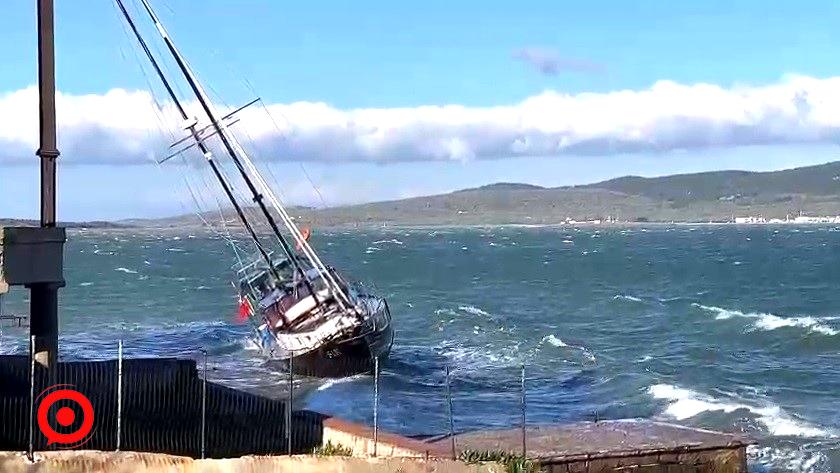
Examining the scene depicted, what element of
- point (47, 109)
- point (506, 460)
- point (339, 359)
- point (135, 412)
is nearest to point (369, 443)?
point (506, 460)

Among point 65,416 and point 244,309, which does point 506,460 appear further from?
point 244,309

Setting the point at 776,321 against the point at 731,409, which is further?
the point at 776,321

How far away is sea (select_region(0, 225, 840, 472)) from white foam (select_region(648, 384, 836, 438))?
74mm

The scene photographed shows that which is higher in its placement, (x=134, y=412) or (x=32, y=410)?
(x=32, y=410)

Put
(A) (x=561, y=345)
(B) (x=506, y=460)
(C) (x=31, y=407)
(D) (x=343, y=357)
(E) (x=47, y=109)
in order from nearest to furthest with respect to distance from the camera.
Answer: (C) (x=31, y=407) < (B) (x=506, y=460) < (E) (x=47, y=109) < (D) (x=343, y=357) < (A) (x=561, y=345)

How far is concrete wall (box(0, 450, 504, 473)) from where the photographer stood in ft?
62.8

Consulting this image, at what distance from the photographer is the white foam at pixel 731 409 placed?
107 feet

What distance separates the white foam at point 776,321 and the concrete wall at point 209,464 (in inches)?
1577

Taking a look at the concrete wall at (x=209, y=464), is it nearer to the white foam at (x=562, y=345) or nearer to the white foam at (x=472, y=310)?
the white foam at (x=562, y=345)

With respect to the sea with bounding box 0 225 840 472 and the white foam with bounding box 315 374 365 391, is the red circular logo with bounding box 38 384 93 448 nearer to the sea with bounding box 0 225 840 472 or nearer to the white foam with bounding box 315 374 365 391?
the sea with bounding box 0 225 840 472

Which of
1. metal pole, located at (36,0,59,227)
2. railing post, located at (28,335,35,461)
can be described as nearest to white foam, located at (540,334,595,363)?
metal pole, located at (36,0,59,227)

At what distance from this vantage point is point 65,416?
1956 cm

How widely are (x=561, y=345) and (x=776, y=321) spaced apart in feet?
45.8

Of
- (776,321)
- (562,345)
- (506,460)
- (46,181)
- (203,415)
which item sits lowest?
(562,345)
